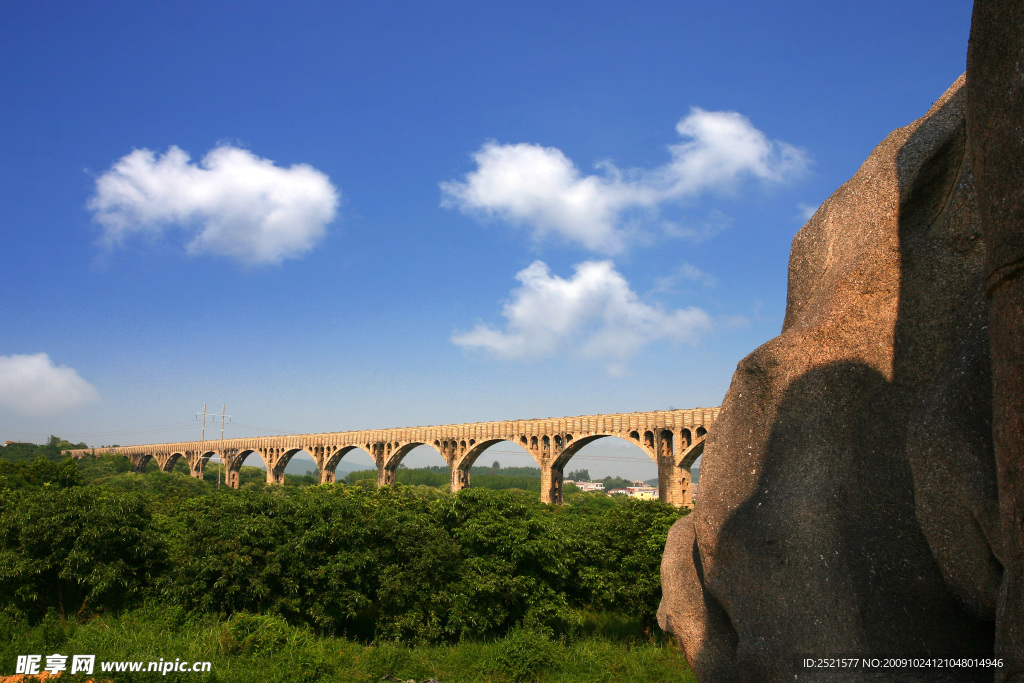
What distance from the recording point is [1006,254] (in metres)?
3.46

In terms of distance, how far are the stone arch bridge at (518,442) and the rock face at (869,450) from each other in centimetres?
1259

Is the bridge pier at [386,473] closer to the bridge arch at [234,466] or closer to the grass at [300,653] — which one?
the bridge arch at [234,466]

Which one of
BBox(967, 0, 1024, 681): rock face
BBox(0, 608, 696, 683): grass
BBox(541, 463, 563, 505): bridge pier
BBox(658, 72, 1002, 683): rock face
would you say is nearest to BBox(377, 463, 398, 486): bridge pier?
BBox(541, 463, 563, 505): bridge pier

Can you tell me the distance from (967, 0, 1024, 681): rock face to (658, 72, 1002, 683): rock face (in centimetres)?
67

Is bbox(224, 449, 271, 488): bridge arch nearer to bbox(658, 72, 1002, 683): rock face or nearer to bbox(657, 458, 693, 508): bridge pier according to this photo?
bbox(657, 458, 693, 508): bridge pier

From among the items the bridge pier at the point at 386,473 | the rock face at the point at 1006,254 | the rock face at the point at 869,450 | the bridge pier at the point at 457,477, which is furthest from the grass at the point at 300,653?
the bridge pier at the point at 386,473

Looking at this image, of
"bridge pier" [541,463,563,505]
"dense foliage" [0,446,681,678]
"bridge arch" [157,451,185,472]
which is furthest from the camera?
"bridge arch" [157,451,185,472]

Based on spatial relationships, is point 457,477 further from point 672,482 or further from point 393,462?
point 672,482

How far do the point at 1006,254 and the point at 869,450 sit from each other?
2366 mm

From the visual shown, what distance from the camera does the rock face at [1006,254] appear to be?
335cm

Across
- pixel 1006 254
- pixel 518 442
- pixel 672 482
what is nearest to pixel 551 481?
pixel 518 442

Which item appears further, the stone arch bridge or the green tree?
the stone arch bridge

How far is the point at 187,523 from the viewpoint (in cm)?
2270

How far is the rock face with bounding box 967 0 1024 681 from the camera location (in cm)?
335
